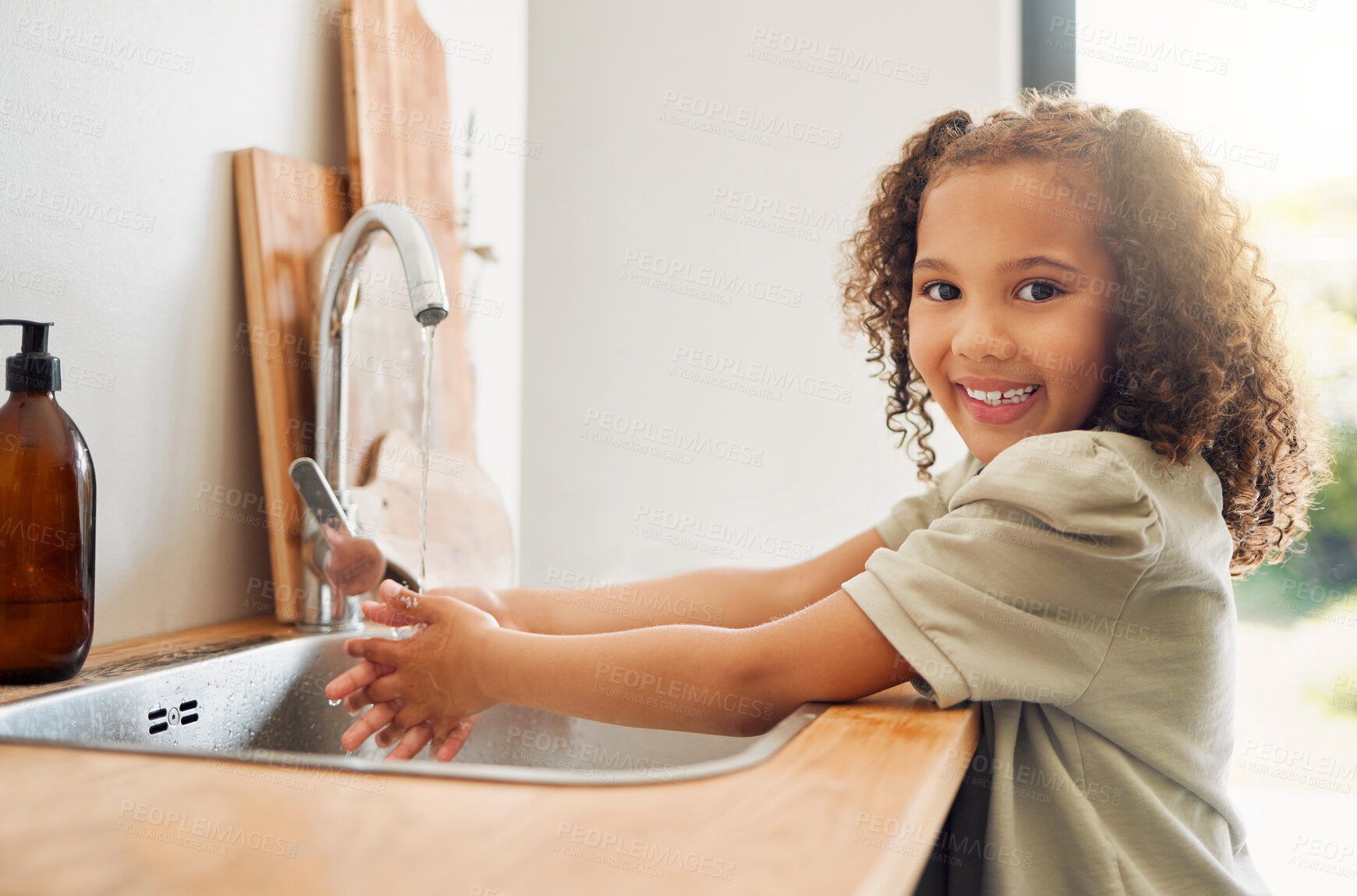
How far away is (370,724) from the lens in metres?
0.76

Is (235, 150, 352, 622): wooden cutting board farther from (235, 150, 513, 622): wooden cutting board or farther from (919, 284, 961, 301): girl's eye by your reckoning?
(919, 284, 961, 301): girl's eye

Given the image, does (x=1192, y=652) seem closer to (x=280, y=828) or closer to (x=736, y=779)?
(x=736, y=779)

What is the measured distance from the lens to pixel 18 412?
2.24 ft

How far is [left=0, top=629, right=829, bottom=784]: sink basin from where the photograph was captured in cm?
49

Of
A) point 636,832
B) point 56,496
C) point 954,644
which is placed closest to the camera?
point 636,832

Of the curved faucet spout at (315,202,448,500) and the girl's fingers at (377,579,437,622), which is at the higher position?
the curved faucet spout at (315,202,448,500)

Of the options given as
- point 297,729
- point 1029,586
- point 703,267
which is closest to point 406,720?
point 297,729

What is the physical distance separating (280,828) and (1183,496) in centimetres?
59

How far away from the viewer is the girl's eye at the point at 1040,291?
2.49 ft

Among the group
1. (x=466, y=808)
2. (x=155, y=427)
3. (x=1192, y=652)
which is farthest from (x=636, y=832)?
(x=155, y=427)

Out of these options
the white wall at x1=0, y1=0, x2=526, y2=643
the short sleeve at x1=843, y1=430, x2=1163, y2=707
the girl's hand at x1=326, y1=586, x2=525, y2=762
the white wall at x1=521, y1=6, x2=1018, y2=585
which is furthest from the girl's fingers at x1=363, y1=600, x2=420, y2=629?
the white wall at x1=521, y1=6, x2=1018, y2=585

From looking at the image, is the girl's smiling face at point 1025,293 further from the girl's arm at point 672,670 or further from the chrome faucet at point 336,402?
the chrome faucet at point 336,402

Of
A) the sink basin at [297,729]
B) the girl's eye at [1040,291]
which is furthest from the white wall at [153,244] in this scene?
the girl's eye at [1040,291]

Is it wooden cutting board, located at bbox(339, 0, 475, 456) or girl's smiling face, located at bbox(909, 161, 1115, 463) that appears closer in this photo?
girl's smiling face, located at bbox(909, 161, 1115, 463)
